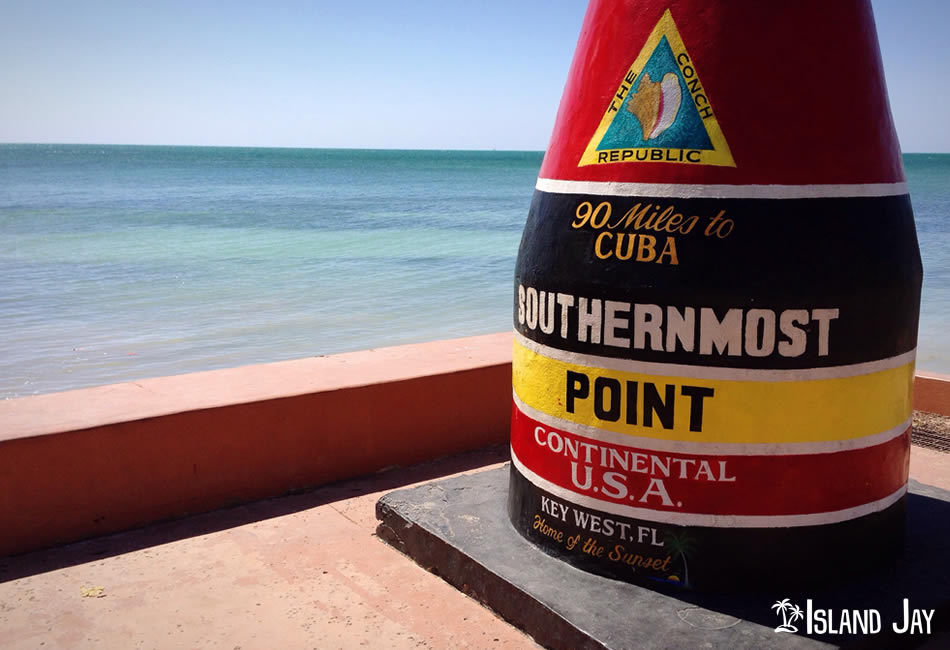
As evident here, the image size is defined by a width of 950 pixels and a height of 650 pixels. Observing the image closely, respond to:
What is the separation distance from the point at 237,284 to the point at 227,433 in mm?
12363

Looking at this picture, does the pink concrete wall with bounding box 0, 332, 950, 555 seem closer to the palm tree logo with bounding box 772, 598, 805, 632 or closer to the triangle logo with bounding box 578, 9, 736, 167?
the triangle logo with bounding box 578, 9, 736, 167

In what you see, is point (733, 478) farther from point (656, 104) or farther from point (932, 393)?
point (932, 393)

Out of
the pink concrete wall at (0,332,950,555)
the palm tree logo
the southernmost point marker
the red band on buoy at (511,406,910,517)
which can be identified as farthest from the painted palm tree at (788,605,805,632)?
the pink concrete wall at (0,332,950,555)

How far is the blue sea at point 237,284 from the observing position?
423 inches

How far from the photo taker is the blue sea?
1075cm

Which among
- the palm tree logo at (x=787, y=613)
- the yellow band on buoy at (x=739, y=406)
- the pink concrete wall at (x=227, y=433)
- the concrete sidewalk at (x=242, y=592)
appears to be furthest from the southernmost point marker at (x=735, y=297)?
the pink concrete wall at (x=227, y=433)

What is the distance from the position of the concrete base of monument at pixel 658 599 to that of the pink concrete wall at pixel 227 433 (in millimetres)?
1140

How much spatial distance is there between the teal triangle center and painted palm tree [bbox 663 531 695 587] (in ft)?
5.16

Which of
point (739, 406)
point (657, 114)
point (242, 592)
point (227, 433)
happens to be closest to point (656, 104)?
point (657, 114)

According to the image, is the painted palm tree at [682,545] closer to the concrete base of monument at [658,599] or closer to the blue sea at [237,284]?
the concrete base of monument at [658,599]

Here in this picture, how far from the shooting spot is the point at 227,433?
474 cm

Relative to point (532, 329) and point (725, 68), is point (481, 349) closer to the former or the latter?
point (532, 329)

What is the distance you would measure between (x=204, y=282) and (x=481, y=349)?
11.9 meters

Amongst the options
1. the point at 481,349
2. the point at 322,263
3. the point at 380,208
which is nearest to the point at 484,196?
the point at 380,208
